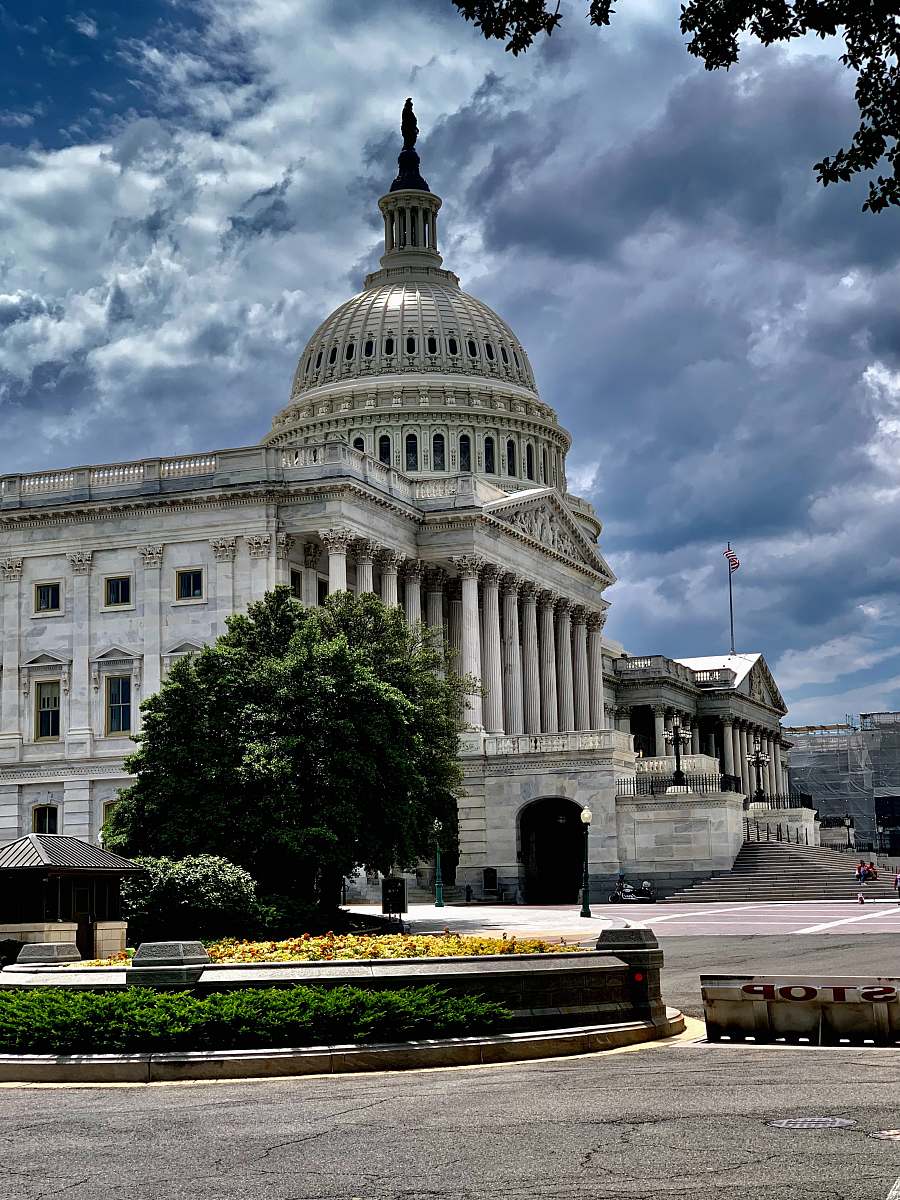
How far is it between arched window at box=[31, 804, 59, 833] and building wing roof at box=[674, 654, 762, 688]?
84.5m

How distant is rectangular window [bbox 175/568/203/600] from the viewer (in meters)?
85.2

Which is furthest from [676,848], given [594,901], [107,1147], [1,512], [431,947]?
[107,1147]

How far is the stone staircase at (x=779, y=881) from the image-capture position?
2785 inches

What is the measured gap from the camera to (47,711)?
287ft

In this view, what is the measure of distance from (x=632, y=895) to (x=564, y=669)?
3882 cm

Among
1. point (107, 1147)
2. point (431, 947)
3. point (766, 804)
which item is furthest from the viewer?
point (766, 804)

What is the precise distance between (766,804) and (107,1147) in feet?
322

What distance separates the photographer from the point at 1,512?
88.7 m

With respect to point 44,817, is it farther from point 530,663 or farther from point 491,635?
point 530,663

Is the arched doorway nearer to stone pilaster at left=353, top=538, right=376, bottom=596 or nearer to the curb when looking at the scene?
stone pilaster at left=353, top=538, right=376, bottom=596

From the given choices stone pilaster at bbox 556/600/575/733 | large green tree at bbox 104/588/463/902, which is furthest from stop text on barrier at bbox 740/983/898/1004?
stone pilaster at bbox 556/600/575/733

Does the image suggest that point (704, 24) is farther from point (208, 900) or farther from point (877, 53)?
point (208, 900)

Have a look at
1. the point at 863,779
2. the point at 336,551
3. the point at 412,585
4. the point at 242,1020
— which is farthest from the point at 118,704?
the point at 863,779

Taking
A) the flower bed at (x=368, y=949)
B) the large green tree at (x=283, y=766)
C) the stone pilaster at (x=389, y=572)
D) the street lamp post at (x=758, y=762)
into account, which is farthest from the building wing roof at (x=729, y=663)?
the flower bed at (x=368, y=949)
